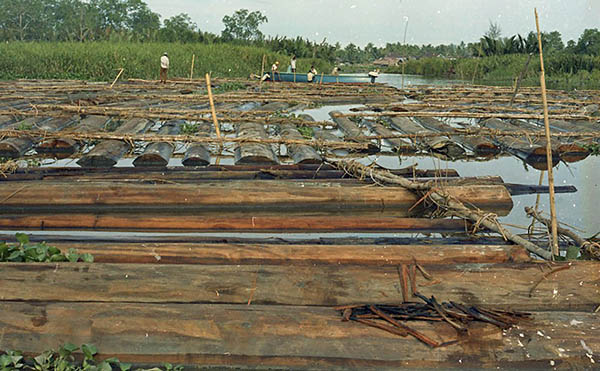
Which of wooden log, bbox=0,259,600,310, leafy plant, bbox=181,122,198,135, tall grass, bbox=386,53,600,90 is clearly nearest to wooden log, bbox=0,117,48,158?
leafy plant, bbox=181,122,198,135

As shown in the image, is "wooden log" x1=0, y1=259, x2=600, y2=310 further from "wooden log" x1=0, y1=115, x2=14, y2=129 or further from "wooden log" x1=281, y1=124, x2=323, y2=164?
"wooden log" x1=0, y1=115, x2=14, y2=129

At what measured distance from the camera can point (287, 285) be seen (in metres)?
3.39

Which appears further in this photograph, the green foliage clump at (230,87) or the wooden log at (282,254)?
the green foliage clump at (230,87)

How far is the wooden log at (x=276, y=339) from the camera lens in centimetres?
281

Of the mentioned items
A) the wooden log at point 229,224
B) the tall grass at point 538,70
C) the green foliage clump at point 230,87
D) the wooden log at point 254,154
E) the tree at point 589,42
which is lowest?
the wooden log at point 229,224

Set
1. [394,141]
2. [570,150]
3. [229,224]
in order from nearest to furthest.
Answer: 1. [229,224]
2. [570,150]
3. [394,141]

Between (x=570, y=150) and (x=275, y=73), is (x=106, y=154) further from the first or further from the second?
(x=275, y=73)

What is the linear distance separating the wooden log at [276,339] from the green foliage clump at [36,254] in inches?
26.7

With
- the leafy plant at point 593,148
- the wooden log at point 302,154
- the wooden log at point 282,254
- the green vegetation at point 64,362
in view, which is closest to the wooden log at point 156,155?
the wooden log at point 302,154

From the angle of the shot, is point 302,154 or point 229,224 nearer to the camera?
point 229,224

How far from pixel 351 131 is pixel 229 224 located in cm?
688

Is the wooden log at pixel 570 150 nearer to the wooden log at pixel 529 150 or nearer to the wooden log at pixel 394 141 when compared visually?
the wooden log at pixel 529 150

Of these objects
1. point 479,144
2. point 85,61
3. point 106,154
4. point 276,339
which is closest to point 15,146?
point 106,154

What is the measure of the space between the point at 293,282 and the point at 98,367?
1256 millimetres
